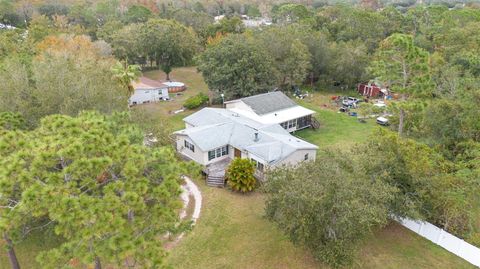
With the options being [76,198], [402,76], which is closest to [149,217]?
[76,198]

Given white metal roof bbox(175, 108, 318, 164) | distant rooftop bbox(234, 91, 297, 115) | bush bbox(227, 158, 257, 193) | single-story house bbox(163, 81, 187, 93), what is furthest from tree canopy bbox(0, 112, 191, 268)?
single-story house bbox(163, 81, 187, 93)

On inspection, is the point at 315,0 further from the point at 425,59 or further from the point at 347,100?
the point at 425,59

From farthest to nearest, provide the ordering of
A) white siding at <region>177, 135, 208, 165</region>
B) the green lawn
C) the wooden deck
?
the green lawn
white siding at <region>177, 135, 208, 165</region>
the wooden deck

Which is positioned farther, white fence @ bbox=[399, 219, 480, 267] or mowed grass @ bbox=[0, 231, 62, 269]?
white fence @ bbox=[399, 219, 480, 267]

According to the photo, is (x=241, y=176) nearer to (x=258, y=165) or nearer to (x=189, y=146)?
(x=258, y=165)

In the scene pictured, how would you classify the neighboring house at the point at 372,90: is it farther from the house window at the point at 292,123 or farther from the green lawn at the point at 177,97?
the green lawn at the point at 177,97

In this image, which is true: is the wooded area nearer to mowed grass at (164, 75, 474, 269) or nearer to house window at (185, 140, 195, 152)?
house window at (185, 140, 195, 152)

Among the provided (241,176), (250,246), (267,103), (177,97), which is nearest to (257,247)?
(250,246)
